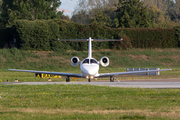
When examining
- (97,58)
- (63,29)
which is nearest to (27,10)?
(63,29)

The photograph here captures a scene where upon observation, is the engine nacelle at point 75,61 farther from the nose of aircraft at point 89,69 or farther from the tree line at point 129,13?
the tree line at point 129,13

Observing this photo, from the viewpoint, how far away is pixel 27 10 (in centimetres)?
6288

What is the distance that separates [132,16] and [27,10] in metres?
24.5

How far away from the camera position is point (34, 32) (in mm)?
54594

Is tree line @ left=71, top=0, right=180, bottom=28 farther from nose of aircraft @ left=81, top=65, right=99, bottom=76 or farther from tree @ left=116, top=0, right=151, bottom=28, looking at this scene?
nose of aircraft @ left=81, top=65, right=99, bottom=76

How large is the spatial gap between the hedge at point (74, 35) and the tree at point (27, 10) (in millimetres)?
8161

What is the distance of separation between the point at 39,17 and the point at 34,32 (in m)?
10.5

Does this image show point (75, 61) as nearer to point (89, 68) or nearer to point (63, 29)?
point (89, 68)

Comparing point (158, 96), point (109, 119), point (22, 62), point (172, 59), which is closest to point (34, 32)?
point (22, 62)

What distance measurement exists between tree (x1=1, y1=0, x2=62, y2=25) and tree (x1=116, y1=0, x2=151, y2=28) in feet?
52.3

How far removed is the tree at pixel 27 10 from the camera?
2487 inches

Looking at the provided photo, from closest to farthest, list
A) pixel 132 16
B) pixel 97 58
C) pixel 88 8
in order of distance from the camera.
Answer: pixel 97 58, pixel 132 16, pixel 88 8

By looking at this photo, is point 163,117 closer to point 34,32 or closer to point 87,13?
point 34,32

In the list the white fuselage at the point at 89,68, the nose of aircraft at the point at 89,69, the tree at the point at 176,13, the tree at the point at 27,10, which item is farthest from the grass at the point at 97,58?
the tree at the point at 176,13
